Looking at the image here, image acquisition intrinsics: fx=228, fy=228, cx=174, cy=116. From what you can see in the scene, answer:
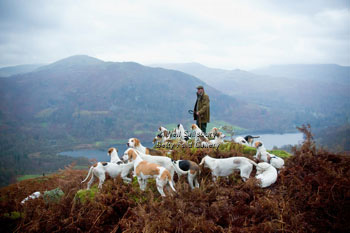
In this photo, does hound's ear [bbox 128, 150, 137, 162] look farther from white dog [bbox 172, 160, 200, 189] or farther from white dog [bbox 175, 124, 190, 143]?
white dog [bbox 175, 124, 190, 143]

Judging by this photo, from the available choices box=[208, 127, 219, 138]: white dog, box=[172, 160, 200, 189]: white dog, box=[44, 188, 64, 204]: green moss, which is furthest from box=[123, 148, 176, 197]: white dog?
box=[208, 127, 219, 138]: white dog

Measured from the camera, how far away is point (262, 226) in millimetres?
5168

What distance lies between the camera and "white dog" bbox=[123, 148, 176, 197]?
6609 mm

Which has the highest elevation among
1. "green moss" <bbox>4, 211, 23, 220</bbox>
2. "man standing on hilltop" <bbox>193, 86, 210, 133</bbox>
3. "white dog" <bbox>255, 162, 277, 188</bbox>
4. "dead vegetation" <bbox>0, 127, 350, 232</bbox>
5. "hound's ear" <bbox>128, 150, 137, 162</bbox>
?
"man standing on hilltop" <bbox>193, 86, 210, 133</bbox>

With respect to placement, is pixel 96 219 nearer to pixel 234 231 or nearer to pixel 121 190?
pixel 121 190

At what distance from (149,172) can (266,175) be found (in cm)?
374

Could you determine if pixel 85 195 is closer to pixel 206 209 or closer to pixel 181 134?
pixel 206 209

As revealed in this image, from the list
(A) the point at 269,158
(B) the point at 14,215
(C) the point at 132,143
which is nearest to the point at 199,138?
(A) the point at 269,158

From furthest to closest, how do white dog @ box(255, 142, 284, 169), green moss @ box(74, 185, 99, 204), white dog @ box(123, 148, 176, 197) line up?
white dog @ box(255, 142, 284, 169), green moss @ box(74, 185, 99, 204), white dog @ box(123, 148, 176, 197)

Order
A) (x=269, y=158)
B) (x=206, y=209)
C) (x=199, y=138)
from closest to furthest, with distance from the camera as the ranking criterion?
(x=206, y=209) < (x=269, y=158) < (x=199, y=138)

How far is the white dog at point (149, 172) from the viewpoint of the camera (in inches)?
260

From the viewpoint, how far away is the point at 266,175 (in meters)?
7.34

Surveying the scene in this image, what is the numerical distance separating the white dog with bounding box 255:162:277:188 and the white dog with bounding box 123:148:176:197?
282cm

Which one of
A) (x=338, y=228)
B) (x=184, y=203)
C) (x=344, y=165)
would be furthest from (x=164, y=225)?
(x=344, y=165)
